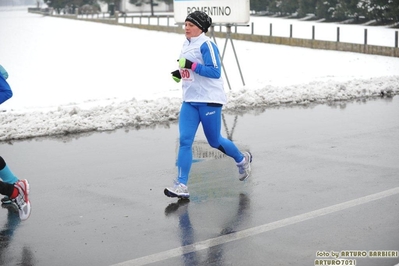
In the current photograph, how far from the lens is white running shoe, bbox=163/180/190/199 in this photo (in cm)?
762

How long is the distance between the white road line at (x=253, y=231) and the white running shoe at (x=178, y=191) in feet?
4.03

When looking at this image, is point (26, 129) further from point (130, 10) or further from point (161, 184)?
point (130, 10)

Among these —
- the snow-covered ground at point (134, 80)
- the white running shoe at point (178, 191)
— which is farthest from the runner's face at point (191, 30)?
the snow-covered ground at point (134, 80)

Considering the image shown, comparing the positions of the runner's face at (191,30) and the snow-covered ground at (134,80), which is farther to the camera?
the snow-covered ground at (134,80)

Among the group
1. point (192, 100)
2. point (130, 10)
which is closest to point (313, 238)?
point (192, 100)

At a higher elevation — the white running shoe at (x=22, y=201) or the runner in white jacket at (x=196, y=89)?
the runner in white jacket at (x=196, y=89)

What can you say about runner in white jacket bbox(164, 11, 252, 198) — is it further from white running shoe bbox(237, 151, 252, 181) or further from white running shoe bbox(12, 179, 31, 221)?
white running shoe bbox(12, 179, 31, 221)

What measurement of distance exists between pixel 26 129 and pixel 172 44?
28954 mm

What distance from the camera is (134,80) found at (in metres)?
23.2

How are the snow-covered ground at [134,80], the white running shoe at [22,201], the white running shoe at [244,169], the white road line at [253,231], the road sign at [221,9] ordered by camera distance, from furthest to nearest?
the road sign at [221,9] < the snow-covered ground at [134,80] < the white running shoe at [244,169] < the white running shoe at [22,201] < the white road line at [253,231]

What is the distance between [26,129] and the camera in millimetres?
11883

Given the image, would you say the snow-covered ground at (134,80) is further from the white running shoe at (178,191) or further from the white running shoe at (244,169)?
the white running shoe at (178,191)

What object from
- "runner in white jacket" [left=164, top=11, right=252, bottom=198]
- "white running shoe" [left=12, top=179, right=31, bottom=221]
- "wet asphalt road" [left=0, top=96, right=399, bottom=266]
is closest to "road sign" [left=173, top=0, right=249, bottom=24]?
"wet asphalt road" [left=0, top=96, right=399, bottom=266]

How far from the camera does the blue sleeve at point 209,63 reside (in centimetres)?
760
